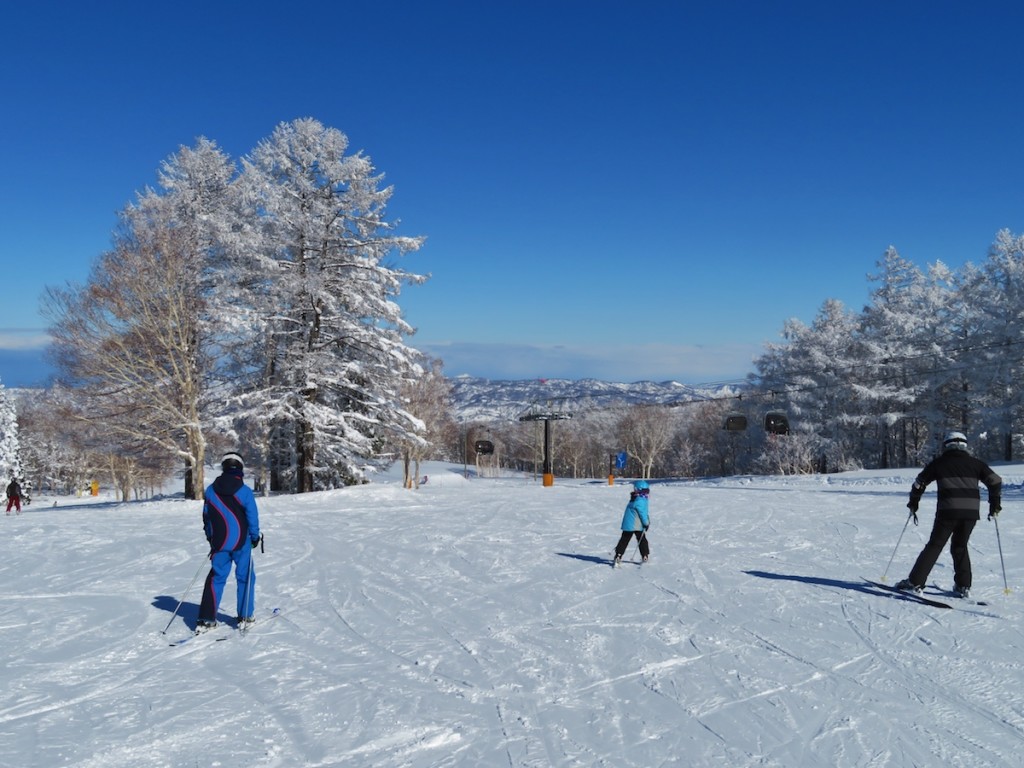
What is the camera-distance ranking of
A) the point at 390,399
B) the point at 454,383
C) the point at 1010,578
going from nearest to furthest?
the point at 1010,578
the point at 390,399
the point at 454,383

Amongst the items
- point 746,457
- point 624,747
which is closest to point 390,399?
point 624,747

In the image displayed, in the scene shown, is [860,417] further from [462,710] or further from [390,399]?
[462,710]

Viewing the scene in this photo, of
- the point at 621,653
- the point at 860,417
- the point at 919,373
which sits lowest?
the point at 621,653

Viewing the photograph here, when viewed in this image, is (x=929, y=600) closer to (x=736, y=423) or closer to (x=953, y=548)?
(x=953, y=548)

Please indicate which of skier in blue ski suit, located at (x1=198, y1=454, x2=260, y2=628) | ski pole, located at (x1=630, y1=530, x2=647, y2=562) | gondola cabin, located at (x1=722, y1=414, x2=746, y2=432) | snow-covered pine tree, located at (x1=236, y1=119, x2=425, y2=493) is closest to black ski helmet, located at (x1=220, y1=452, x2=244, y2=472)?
skier in blue ski suit, located at (x1=198, y1=454, x2=260, y2=628)

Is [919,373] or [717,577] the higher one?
[919,373]

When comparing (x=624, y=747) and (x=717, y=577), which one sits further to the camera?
(x=717, y=577)

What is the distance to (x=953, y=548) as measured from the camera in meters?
7.83

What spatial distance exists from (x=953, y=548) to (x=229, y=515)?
789 centimetres

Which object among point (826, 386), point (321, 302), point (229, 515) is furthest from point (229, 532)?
point (826, 386)

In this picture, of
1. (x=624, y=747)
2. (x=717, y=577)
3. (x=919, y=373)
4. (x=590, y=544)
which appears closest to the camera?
(x=624, y=747)

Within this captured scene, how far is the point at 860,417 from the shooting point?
3966 centimetres

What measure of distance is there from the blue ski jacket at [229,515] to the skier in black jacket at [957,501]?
7.18m

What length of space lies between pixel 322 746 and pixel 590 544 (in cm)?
874
